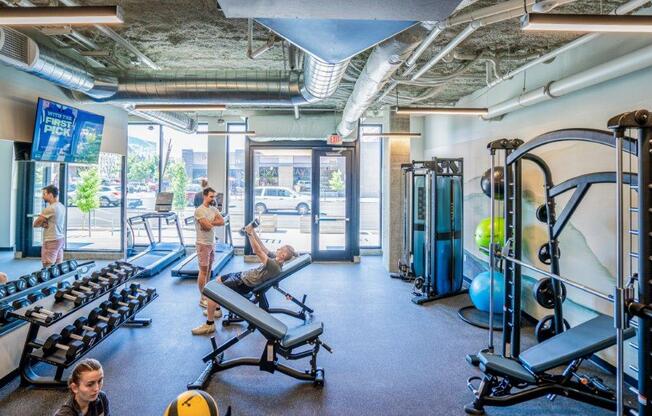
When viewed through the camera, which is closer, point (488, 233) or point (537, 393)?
point (537, 393)

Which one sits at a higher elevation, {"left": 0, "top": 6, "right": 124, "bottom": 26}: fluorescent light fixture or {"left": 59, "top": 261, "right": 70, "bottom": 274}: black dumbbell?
{"left": 0, "top": 6, "right": 124, "bottom": 26}: fluorescent light fixture

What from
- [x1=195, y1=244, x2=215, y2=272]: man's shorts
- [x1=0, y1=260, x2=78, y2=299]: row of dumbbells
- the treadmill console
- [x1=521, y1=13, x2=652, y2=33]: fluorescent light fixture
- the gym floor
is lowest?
the gym floor

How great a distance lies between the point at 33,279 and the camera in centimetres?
412

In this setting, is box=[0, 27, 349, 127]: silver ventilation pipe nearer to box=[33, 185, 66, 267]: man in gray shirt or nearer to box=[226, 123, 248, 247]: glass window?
box=[33, 185, 66, 267]: man in gray shirt

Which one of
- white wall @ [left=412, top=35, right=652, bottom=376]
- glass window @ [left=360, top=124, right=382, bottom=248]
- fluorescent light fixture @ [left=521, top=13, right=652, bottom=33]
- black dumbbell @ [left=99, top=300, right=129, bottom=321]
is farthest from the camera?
glass window @ [left=360, top=124, right=382, bottom=248]

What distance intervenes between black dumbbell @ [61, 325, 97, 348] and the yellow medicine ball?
2167 mm

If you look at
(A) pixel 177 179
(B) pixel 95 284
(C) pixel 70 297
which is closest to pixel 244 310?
(C) pixel 70 297

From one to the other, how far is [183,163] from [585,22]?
9129mm

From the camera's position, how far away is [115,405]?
3.06m

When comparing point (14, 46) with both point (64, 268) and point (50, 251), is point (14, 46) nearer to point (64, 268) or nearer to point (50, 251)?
point (64, 268)

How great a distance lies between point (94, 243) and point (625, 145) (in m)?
10.1

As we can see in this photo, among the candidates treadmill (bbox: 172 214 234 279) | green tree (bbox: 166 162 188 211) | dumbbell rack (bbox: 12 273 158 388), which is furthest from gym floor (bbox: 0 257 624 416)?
green tree (bbox: 166 162 188 211)

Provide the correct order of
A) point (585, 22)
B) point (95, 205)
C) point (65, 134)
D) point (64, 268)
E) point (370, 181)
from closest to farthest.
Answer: point (585, 22) < point (64, 268) < point (65, 134) < point (95, 205) < point (370, 181)

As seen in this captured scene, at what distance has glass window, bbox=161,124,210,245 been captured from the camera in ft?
31.9
